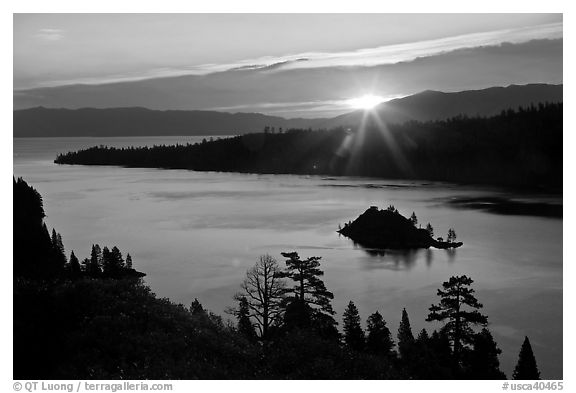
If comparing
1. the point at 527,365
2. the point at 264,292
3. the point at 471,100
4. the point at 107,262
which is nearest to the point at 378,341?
the point at 264,292

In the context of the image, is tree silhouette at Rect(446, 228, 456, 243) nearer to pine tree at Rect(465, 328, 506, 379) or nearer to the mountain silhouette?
the mountain silhouette

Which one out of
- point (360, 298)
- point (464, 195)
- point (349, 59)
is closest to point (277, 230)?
point (360, 298)

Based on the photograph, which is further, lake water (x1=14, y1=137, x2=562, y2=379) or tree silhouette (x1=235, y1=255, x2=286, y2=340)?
lake water (x1=14, y1=137, x2=562, y2=379)

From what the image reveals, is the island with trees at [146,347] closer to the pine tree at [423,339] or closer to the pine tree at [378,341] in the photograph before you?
the pine tree at [423,339]

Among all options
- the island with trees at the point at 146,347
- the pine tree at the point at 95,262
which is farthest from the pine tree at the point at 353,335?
the pine tree at the point at 95,262

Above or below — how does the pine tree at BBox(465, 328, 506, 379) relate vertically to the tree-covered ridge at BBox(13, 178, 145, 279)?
below

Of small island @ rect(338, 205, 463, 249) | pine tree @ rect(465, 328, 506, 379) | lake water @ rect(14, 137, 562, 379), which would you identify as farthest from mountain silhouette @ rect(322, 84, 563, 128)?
small island @ rect(338, 205, 463, 249)

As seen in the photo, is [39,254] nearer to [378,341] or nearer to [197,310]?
[197,310]

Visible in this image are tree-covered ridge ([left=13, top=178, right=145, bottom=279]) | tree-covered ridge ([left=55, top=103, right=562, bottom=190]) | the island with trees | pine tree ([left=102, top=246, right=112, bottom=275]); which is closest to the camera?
the island with trees

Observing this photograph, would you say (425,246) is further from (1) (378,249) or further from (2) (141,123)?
(2) (141,123)
